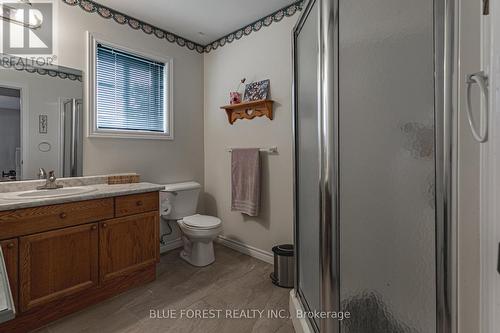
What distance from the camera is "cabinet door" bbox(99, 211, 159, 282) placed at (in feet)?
5.63

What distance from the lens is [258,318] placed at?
1.57 m

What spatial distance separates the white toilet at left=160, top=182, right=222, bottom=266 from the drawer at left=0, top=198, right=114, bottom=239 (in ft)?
2.17

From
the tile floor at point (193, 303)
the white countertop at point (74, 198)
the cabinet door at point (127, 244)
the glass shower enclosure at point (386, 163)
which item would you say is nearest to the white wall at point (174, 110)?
the white countertop at point (74, 198)

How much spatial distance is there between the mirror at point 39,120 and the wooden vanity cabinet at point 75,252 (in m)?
0.58

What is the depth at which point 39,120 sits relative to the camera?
6.00ft

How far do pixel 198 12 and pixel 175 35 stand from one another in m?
0.54

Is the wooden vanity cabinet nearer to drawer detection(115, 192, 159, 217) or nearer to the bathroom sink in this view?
drawer detection(115, 192, 159, 217)

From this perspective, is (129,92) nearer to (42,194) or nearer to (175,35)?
(175,35)

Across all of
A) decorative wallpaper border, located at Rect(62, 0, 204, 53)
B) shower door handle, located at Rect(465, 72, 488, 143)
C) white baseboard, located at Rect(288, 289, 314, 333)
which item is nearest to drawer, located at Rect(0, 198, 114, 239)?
white baseboard, located at Rect(288, 289, 314, 333)

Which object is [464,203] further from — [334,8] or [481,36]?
[334,8]

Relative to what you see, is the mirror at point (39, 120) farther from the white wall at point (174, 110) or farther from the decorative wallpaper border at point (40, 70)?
the white wall at point (174, 110)

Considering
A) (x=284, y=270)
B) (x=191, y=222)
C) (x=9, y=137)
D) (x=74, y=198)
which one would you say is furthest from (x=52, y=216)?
(x=284, y=270)

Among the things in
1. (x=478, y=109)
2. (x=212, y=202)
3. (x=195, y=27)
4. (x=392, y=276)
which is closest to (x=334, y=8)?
(x=478, y=109)

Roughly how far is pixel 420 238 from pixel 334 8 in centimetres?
88
